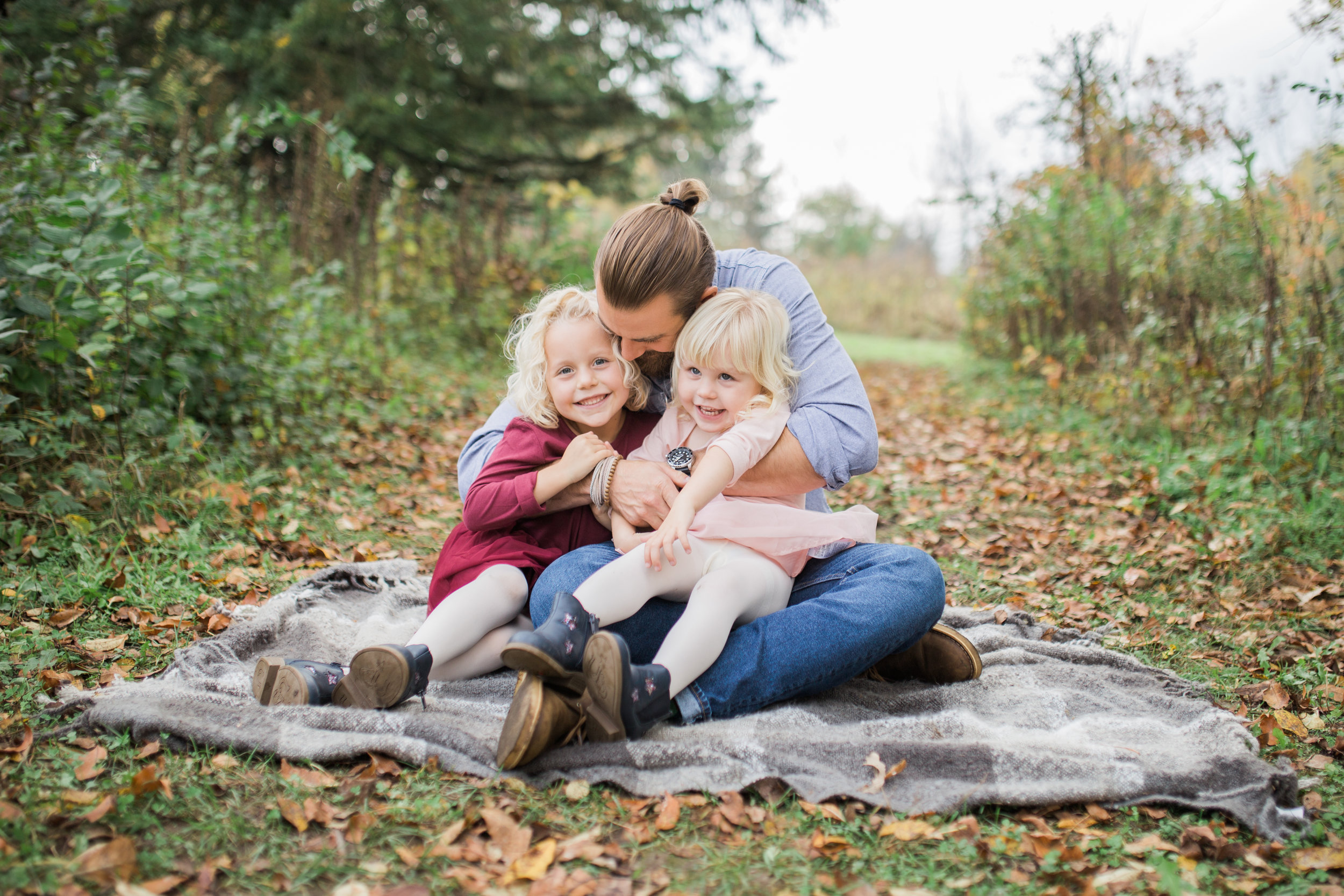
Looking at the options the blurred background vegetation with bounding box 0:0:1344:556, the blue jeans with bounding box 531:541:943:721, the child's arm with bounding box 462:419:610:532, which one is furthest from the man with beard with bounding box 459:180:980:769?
the blurred background vegetation with bounding box 0:0:1344:556

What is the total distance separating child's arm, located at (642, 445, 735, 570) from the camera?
6.85ft

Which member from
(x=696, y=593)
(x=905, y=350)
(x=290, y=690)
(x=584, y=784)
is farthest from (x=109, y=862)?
(x=905, y=350)

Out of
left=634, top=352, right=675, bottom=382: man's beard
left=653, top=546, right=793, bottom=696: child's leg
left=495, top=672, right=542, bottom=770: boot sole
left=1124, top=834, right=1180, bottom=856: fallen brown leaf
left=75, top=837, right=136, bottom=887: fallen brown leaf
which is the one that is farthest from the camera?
left=634, top=352, right=675, bottom=382: man's beard

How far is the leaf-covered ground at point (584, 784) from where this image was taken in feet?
5.28

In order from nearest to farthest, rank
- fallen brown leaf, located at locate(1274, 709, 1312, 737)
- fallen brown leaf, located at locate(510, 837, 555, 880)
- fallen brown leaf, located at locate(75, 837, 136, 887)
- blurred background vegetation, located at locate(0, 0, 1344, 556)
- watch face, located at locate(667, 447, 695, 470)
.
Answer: fallen brown leaf, located at locate(75, 837, 136, 887), fallen brown leaf, located at locate(510, 837, 555, 880), fallen brown leaf, located at locate(1274, 709, 1312, 737), watch face, located at locate(667, 447, 695, 470), blurred background vegetation, located at locate(0, 0, 1344, 556)

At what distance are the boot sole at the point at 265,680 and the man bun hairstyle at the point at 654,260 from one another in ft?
4.10

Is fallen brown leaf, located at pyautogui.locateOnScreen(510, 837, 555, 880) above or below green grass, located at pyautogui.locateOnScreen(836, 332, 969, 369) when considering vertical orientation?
below

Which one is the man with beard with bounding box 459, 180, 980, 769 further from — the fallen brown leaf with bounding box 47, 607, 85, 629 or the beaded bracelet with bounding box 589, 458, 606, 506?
the fallen brown leaf with bounding box 47, 607, 85, 629

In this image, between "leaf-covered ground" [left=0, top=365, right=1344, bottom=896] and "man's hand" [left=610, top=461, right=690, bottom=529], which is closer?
"leaf-covered ground" [left=0, top=365, right=1344, bottom=896]

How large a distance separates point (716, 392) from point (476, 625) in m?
0.89

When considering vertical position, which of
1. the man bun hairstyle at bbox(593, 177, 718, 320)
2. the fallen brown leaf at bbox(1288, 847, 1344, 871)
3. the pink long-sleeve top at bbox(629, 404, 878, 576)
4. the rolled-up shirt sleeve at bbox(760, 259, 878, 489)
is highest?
the man bun hairstyle at bbox(593, 177, 718, 320)

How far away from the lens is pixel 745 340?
92.7 inches

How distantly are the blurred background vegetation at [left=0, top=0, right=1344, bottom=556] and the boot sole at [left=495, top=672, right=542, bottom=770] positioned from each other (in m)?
2.21

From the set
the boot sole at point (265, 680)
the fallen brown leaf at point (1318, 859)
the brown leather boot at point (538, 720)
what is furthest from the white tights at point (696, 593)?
the fallen brown leaf at point (1318, 859)
